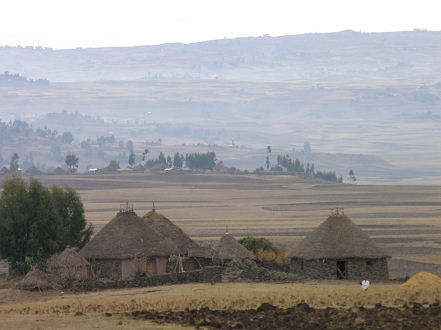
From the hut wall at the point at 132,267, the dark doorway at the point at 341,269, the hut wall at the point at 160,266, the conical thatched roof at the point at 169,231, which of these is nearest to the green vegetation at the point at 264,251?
the conical thatched roof at the point at 169,231

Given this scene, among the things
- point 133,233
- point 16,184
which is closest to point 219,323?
point 133,233

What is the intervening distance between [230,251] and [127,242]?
9436 millimetres

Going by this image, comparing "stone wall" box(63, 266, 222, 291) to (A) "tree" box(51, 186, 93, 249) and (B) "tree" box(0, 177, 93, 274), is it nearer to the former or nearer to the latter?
(B) "tree" box(0, 177, 93, 274)

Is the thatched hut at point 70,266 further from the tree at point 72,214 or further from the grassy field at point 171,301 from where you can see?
the tree at point 72,214

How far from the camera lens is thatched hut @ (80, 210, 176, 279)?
199 ft

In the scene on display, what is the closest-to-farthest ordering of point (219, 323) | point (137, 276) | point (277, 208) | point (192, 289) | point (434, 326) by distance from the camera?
point (434, 326), point (219, 323), point (192, 289), point (137, 276), point (277, 208)

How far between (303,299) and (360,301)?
2711 mm

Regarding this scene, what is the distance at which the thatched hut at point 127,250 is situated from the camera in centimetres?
6050

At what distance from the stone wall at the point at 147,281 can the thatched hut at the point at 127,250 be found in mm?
3204

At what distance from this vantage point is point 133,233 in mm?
61875

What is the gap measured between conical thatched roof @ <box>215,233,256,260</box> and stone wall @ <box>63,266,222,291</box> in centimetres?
826

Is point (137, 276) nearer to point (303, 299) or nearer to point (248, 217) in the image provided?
point (303, 299)

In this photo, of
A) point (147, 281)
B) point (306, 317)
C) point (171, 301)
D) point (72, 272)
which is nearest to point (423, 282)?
point (171, 301)

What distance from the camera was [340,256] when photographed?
61625mm
